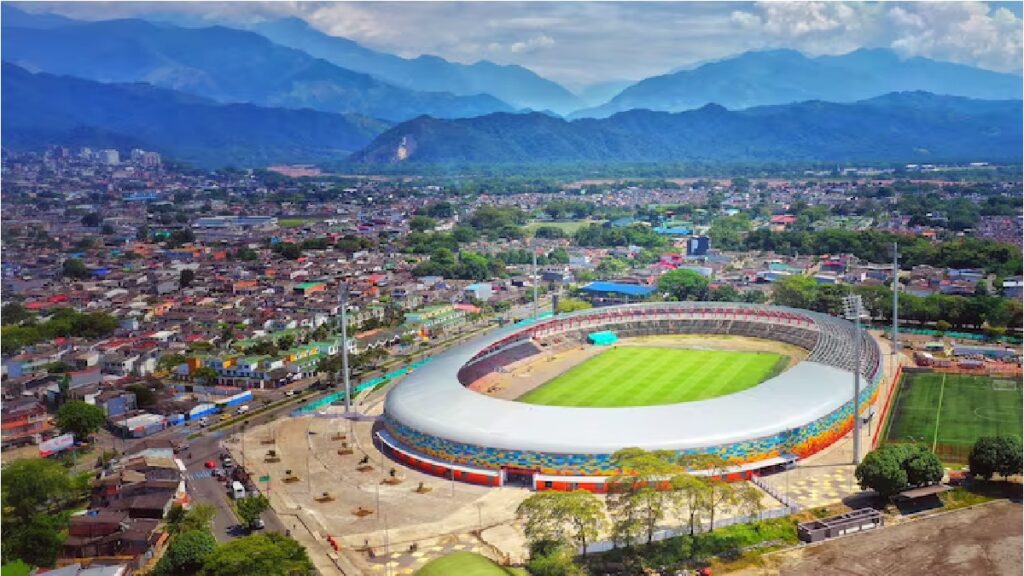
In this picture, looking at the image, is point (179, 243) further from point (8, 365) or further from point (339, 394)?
point (339, 394)

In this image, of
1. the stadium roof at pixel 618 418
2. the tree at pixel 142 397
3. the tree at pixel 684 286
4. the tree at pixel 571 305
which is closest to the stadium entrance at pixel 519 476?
the stadium roof at pixel 618 418

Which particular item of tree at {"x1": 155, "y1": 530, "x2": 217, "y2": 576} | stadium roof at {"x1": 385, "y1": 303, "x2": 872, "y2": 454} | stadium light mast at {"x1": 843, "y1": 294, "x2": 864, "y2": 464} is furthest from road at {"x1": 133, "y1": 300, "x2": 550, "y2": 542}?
stadium light mast at {"x1": 843, "y1": 294, "x2": 864, "y2": 464}

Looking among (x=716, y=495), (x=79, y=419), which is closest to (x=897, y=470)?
(x=716, y=495)

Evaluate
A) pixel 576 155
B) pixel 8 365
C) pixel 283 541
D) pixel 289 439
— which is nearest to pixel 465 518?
pixel 283 541

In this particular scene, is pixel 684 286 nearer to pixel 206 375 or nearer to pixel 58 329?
pixel 206 375

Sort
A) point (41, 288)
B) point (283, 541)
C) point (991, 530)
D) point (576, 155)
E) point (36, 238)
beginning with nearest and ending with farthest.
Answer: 1. point (283, 541)
2. point (991, 530)
3. point (41, 288)
4. point (36, 238)
5. point (576, 155)
